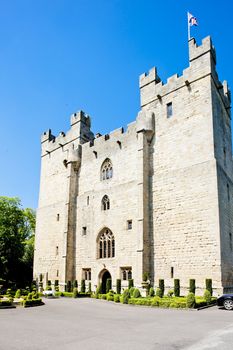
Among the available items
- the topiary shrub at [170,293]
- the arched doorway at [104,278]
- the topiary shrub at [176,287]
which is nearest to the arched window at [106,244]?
the arched doorway at [104,278]

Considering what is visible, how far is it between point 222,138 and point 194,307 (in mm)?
13305

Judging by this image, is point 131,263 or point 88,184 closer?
point 131,263

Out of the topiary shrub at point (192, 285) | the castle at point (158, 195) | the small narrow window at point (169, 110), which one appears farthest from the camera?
the small narrow window at point (169, 110)

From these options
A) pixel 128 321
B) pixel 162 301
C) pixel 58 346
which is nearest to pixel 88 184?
pixel 162 301

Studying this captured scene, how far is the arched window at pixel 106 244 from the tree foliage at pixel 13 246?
15.0m

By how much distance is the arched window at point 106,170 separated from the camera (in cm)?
2778

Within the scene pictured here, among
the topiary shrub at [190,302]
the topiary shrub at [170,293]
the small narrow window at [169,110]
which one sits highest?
the small narrow window at [169,110]

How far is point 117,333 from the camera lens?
9016 mm

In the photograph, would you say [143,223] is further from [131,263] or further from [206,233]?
[206,233]

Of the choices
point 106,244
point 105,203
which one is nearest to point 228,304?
point 106,244

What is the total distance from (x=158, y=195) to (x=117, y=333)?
1457 centimetres

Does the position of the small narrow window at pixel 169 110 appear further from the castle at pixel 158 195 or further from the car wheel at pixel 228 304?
the car wheel at pixel 228 304

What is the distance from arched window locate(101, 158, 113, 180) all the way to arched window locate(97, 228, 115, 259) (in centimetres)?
486

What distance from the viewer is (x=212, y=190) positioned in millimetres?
19609
